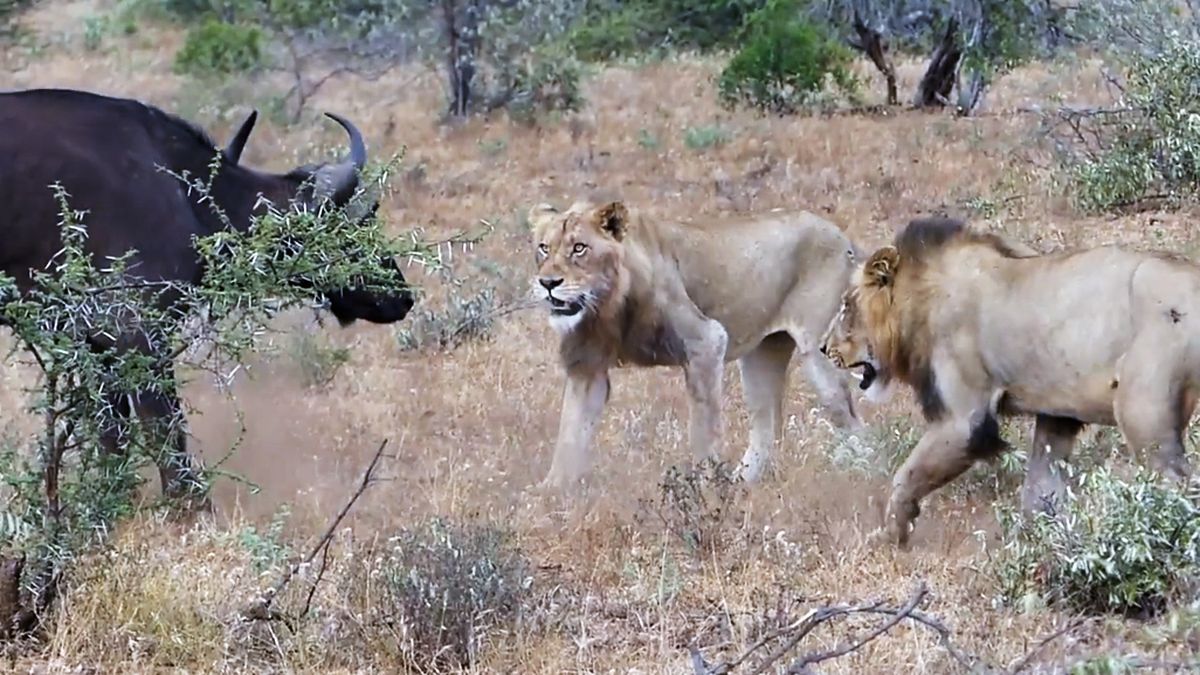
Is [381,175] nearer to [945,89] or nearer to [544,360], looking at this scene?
[544,360]

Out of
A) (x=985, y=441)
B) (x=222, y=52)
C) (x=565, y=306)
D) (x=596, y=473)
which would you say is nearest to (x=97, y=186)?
(x=565, y=306)

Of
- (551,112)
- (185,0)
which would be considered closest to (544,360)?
(551,112)

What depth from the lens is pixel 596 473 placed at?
26.9ft

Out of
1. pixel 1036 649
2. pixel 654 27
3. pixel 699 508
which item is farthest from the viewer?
pixel 654 27

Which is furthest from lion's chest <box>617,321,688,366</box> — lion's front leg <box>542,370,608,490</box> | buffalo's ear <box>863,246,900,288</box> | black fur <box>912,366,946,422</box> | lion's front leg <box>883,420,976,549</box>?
lion's front leg <box>883,420,976,549</box>

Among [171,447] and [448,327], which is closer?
[171,447]

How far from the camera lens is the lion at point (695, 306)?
8.11m

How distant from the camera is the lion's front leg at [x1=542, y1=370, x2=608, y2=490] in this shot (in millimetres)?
8086

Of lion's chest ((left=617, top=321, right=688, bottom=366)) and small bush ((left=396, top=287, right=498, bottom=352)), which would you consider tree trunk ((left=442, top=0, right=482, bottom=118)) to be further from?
lion's chest ((left=617, top=321, right=688, bottom=366))

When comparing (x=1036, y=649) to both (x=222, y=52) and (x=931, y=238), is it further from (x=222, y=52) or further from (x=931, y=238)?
(x=222, y=52)

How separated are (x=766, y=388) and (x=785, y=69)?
12.9 metres

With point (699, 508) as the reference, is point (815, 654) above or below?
above

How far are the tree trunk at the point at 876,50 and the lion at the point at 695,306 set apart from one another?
42.5 feet

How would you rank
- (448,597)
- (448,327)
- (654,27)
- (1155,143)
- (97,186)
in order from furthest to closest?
(654,27), (1155,143), (448,327), (97,186), (448,597)
